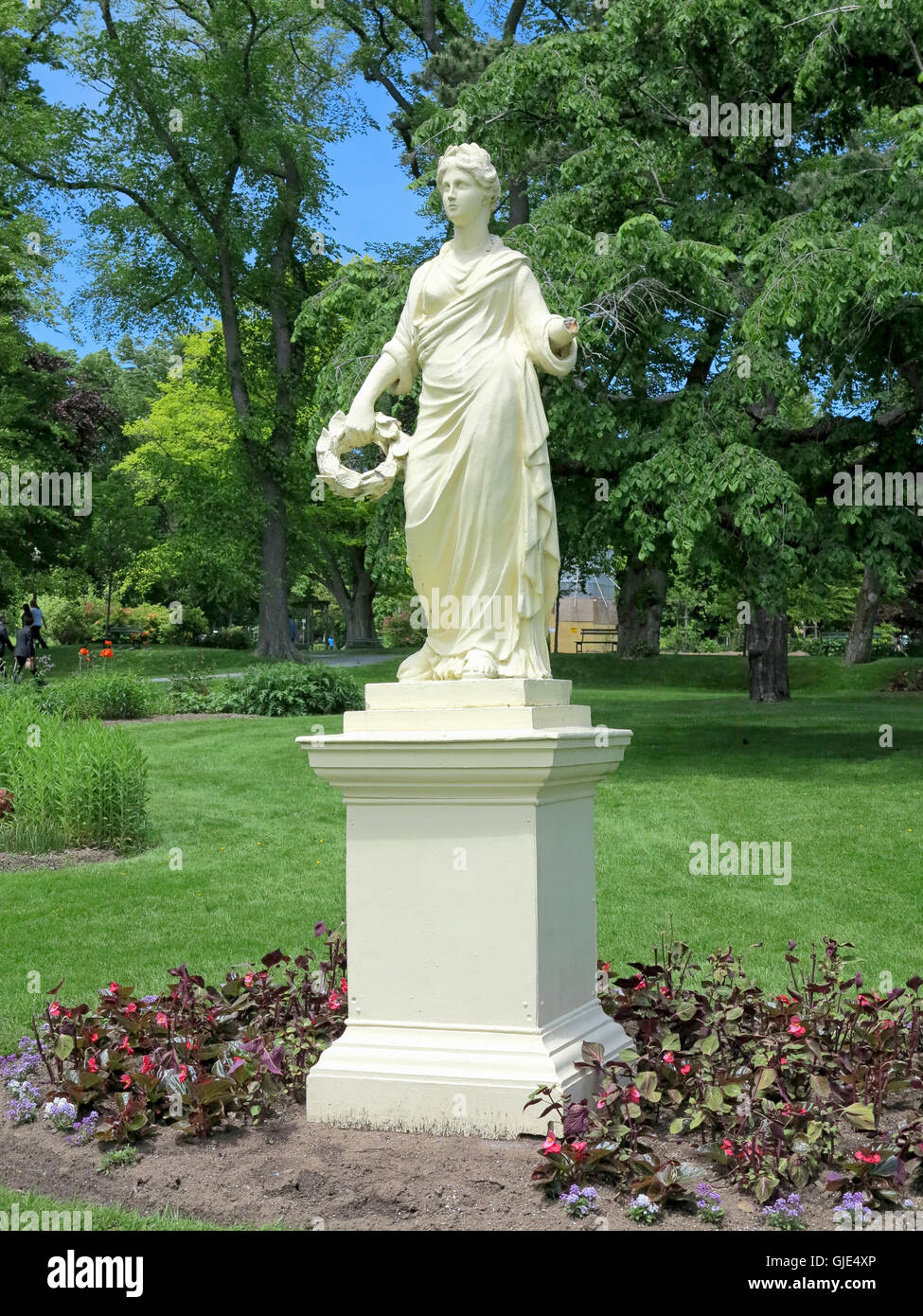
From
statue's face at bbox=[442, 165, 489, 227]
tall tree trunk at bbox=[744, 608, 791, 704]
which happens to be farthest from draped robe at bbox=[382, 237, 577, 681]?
tall tree trunk at bbox=[744, 608, 791, 704]

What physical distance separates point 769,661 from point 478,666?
18.5 metres

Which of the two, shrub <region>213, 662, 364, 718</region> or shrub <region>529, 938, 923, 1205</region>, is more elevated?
shrub <region>213, 662, 364, 718</region>

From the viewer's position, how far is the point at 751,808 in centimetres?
1209

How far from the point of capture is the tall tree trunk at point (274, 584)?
3053 cm

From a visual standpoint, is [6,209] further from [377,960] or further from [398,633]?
[377,960]

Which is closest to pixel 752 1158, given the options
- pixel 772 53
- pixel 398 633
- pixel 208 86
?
pixel 772 53

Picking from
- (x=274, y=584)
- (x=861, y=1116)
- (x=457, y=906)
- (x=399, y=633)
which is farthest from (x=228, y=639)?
(x=861, y=1116)

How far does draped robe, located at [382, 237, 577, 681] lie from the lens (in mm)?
5199

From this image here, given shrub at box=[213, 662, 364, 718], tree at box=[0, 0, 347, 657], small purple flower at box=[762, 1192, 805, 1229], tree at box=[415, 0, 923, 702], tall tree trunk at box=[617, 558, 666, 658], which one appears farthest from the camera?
tall tree trunk at box=[617, 558, 666, 658]

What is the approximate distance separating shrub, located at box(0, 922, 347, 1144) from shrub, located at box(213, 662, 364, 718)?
45.3 feet

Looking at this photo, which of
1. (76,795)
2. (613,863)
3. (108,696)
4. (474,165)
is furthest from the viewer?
(108,696)

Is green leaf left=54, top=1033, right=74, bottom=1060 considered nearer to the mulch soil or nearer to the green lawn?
the mulch soil

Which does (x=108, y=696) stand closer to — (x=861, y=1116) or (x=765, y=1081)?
(x=765, y=1081)

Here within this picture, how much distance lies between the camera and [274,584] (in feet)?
101
